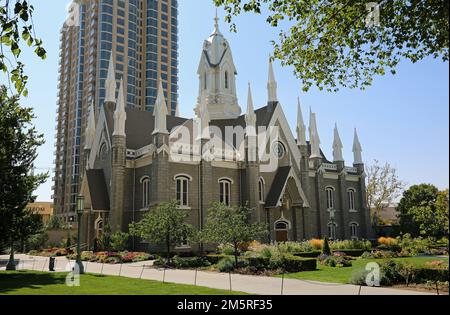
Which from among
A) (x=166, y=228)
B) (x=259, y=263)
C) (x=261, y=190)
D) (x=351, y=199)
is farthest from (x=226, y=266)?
(x=351, y=199)

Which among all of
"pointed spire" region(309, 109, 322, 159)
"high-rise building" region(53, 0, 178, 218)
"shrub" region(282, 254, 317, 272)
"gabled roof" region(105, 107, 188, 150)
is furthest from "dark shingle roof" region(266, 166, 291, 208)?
"high-rise building" region(53, 0, 178, 218)

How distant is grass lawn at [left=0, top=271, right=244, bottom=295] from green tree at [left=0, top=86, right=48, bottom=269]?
3465mm

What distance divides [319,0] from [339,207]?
3599 centimetres

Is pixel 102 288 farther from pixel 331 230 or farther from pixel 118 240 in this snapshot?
pixel 331 230

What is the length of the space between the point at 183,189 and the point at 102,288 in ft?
64.5

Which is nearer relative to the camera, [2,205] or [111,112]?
[2,205]

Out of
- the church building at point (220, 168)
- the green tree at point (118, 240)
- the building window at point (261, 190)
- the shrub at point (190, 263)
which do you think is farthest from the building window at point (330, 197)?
the green tree at point (118, 240)

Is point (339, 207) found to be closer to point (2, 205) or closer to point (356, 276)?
point (356, 276)

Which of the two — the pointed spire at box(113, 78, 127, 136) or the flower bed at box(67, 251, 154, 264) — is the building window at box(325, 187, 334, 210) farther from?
the pointed spire at box(113, 78, 127, 136)

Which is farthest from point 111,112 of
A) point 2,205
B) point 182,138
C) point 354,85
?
point 354,85

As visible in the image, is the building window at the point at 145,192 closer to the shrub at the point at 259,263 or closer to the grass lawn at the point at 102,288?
the shrub at the point at 259,263

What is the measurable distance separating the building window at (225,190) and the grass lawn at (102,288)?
1917 centimetres

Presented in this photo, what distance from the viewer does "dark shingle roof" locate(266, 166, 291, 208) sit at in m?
37.2

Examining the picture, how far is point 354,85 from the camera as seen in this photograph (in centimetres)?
1431
